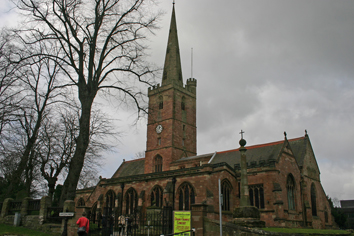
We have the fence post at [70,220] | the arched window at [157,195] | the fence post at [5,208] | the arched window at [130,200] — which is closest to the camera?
the fence post at [70,220]

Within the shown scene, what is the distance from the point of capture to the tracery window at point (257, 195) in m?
28.5

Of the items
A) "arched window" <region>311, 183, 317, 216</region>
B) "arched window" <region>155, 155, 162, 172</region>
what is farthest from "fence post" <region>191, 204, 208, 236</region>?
"arched window" <region>155, 155, 162, 172</region>

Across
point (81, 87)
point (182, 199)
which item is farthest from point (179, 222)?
point (182, 199)

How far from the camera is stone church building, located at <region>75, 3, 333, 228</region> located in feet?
88.6

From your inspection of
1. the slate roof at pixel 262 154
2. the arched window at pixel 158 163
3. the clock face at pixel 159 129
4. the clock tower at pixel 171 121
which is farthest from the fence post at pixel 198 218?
the clock face at pixel 159 129

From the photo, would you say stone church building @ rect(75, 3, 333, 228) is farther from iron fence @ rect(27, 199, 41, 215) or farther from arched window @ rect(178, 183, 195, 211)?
iron fence @ rect(27, 199, 41, 215)

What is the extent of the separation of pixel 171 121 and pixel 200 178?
57.8 feet

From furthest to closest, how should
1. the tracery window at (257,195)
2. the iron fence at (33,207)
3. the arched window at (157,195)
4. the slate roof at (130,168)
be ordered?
the slate roof at (130,168), the arched window at (157,195), the tracery window at (257,195), the iron fence at (33,207)

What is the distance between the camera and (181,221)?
523 inches

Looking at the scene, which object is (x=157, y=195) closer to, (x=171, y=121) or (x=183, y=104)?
(x=171, y=121)

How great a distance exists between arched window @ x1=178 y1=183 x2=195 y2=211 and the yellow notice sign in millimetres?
13716

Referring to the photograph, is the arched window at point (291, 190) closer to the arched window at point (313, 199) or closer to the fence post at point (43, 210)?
the arched window at point (313, 199)

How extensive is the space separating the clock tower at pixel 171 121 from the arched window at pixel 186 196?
43.7 feet

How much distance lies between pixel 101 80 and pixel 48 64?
7.24 meters
